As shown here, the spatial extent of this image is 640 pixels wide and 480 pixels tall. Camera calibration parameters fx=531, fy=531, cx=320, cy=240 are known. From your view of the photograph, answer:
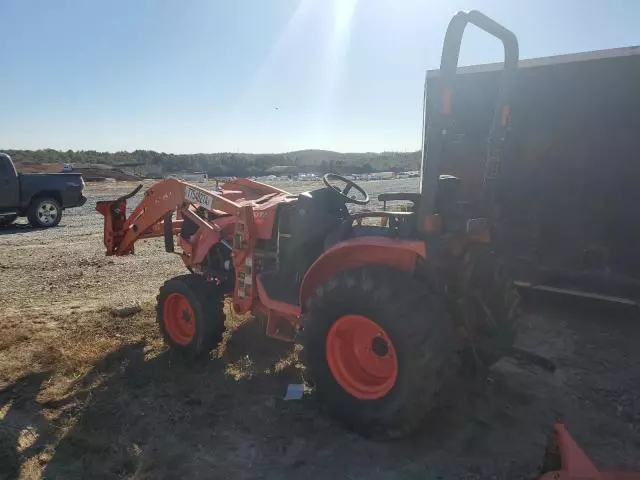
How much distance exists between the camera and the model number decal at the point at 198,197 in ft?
15.7

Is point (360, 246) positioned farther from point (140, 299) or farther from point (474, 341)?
point (140, 299)

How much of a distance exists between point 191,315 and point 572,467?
3.31 metres

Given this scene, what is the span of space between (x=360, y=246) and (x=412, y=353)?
82cm

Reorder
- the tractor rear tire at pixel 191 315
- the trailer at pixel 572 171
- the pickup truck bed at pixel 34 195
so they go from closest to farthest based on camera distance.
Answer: the tractor rear tire at pixel 191 315 < the trailer at pixel 572 171 < the pickup truck bed at pixel 34 195

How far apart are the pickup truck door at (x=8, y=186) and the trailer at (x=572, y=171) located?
38.1 ft

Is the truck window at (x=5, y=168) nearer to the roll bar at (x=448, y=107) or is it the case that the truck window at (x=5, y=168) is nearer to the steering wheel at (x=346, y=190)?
the steering wheel at (x=346, y=190)

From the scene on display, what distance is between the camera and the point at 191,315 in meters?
4.79

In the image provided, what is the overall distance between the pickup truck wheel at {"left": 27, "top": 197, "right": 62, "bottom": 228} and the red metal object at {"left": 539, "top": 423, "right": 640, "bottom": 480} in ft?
45.9

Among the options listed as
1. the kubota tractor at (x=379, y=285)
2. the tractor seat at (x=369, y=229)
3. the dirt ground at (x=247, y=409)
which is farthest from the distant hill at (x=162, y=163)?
the tractor seat at (x=369, y=229)

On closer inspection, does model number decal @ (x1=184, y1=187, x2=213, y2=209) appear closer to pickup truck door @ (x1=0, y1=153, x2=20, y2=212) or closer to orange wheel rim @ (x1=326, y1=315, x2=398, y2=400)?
orange wheel rim @ (x1=326, y1=315, x2=398, y2=400)

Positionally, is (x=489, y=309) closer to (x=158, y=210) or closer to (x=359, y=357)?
(x=359, y=357)

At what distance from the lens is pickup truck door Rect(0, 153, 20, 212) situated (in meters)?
13.2

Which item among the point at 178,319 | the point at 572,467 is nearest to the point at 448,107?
the point at 572,467

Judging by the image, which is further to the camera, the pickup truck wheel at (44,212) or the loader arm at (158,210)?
the pickup truck wheel at (44,212)
